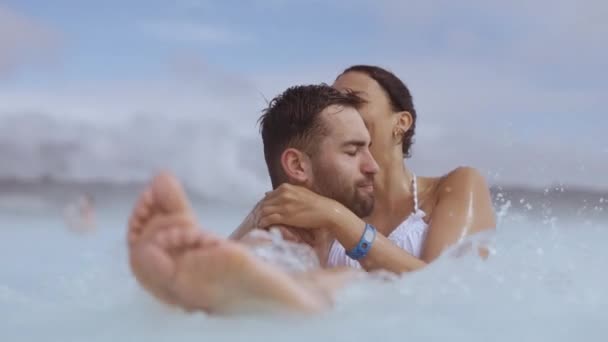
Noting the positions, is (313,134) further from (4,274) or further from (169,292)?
(4,274)

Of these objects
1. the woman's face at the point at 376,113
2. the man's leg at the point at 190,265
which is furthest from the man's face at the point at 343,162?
the man's leg at the point at 190,265

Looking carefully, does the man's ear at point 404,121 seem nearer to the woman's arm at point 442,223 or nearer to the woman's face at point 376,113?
the woman's face at point 376,113

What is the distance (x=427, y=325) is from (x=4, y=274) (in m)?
6.72

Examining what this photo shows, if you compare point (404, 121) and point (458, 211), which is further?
point (404, 121)

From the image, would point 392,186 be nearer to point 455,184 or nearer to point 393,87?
point 455,184

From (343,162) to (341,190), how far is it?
0.10m

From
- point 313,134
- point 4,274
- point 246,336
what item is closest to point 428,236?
point 313,134

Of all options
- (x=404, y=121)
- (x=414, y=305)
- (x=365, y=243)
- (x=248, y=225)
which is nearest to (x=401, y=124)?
(x=404, y=121)

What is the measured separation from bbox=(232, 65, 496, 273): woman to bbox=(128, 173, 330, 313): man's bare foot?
2.51 ft

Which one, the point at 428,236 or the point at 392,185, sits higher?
the point at 392,185

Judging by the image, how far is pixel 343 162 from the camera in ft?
9.34

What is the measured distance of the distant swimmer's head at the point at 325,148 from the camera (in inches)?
112

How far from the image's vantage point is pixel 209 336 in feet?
6.98

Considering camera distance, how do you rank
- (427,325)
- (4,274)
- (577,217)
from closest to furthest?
(427,325) → (577,217) → (4,274)
